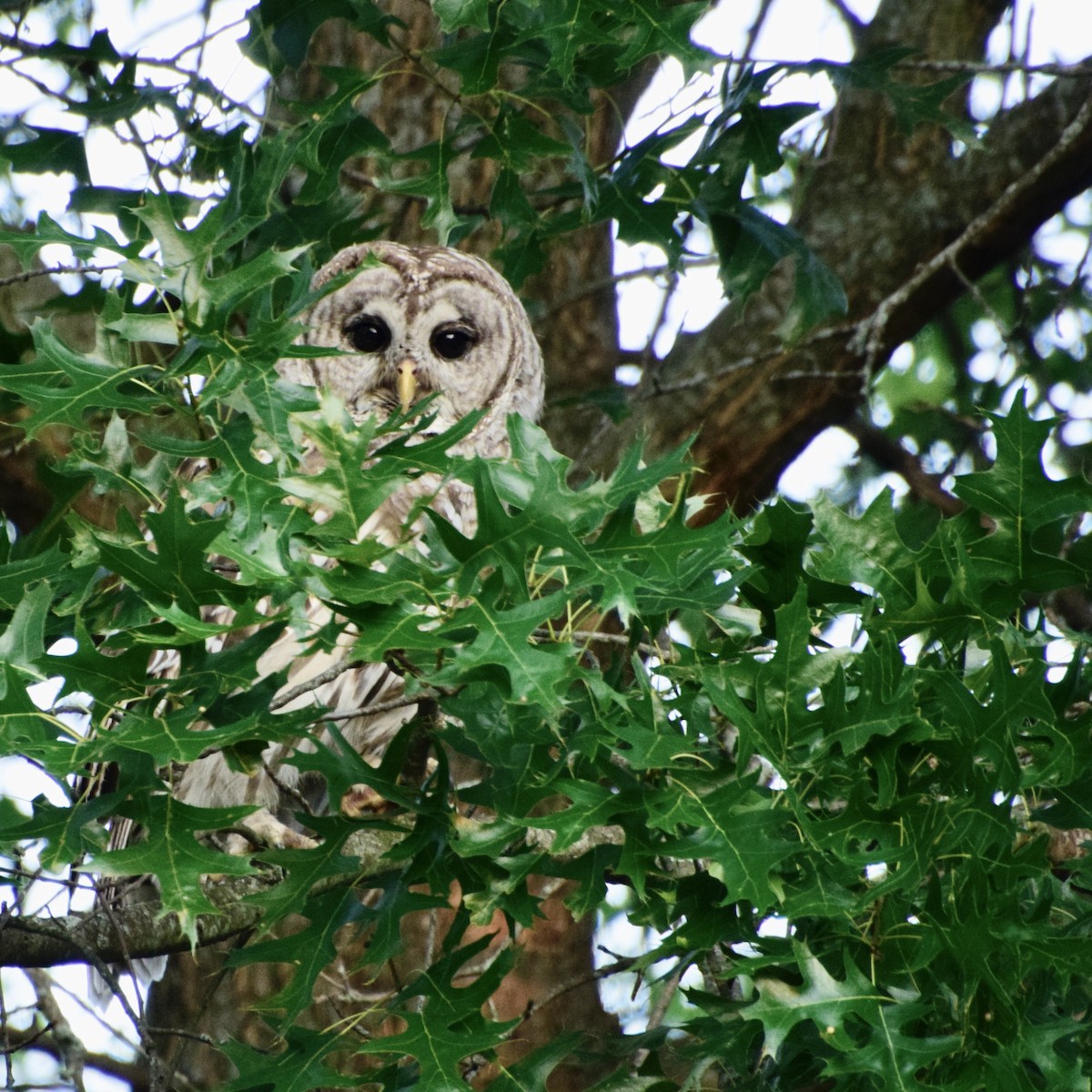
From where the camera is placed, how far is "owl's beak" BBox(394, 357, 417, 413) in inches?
191

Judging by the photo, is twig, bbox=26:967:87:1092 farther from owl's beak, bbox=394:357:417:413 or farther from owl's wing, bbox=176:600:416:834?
owl's beak, bbox=394:357:417:413

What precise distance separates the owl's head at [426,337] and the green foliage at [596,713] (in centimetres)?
252

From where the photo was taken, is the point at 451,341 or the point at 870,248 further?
the point at 451,341

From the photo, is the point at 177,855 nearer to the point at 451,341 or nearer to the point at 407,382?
the point at 407,382

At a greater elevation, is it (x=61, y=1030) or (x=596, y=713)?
(x=61, y=1030)

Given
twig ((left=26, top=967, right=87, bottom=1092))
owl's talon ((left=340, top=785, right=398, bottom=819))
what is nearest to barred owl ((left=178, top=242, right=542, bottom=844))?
owl's talon ((left=340, top=785, right=398, bottom=819))

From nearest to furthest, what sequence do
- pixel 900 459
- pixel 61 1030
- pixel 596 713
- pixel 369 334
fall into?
1. pixel 596 713
2. pixel 61 1030
3. pixel 900 459
4. pixel 369 334

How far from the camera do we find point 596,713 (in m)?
1.96

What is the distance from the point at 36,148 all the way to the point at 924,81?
2.63m

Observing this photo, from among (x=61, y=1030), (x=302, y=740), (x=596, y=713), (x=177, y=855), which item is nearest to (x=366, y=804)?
(x=302, y=740)

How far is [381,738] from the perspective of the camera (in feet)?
13.5

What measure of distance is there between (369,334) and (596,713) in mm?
3242

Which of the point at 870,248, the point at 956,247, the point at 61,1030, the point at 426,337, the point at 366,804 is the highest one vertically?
the point at 426,337

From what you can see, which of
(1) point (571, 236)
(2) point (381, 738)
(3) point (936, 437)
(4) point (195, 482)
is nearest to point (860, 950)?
(4) point (195, 482)
